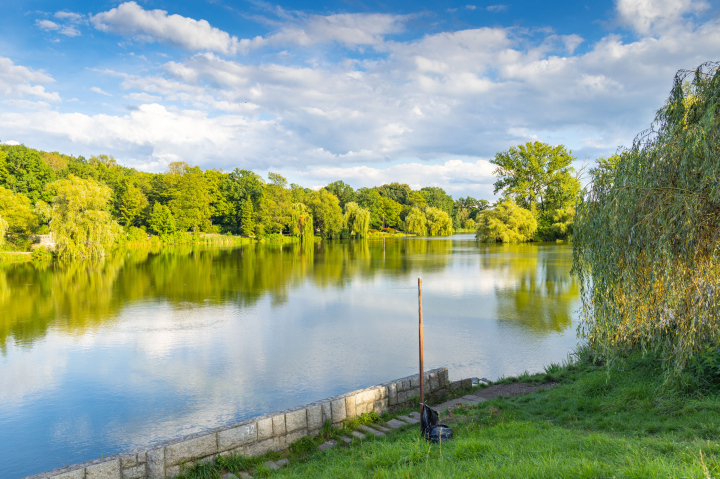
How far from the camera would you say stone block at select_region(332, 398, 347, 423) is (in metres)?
5.91

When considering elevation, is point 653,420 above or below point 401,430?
above

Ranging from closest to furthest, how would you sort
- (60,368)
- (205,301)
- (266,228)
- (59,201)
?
(60,368) → (205,301) → (59,201) → (266,228)

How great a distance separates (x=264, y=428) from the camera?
525 centimetres

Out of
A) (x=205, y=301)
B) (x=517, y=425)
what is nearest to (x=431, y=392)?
(x=517, y=425)

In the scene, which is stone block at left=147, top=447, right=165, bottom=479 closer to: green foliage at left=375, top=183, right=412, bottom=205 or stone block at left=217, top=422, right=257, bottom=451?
stone block at left=217, top=422, right=257, bottom=451

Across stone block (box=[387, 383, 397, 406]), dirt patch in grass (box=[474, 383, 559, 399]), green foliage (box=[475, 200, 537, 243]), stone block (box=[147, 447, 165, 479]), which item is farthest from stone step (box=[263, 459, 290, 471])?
green foliage (box=[475, 200, 537, 243])

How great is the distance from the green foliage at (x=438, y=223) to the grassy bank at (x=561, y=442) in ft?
239

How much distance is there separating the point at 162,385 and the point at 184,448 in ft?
14.9

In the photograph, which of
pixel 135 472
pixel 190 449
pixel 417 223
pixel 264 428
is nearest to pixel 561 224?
pixel 417 223

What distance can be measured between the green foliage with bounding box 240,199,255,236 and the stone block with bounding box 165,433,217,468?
5760cm

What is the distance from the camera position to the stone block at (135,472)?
4.35 metres

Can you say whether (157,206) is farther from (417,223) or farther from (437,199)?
(437,199)

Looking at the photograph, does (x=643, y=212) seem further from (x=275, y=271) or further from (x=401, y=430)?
(x=275, y=271)

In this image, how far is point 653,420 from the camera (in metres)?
5.20
